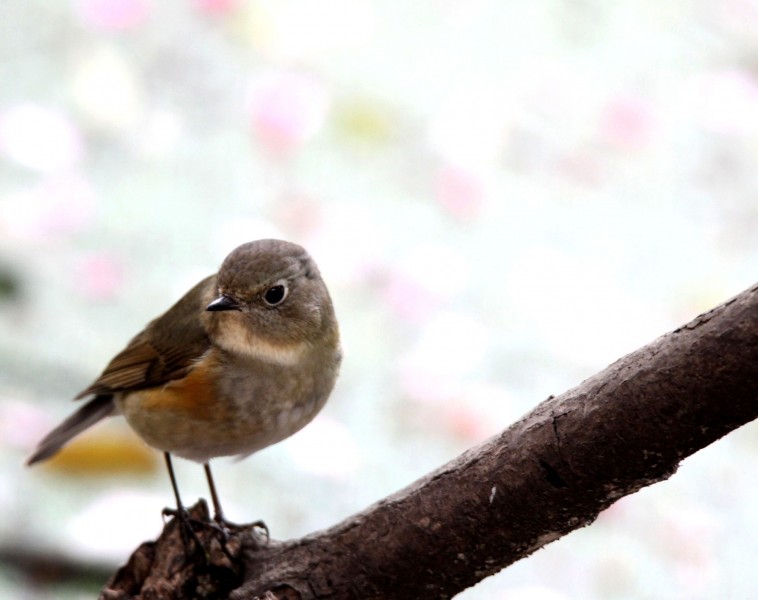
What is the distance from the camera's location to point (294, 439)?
4.70m

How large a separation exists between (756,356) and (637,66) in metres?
5.37

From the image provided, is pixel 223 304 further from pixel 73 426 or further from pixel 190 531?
pixel 73 426

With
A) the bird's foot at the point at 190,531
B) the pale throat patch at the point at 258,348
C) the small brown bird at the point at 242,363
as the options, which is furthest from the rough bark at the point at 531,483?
the pale throat patch at the point at 258,348

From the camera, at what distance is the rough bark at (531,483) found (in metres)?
1.72

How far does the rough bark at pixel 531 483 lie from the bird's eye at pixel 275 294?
70 centimetres

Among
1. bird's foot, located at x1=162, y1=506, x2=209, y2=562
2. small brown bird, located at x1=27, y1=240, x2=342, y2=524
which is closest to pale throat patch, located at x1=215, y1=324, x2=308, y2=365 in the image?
small brown bird, located at x1=27, y1=240, x2=342, y2=524

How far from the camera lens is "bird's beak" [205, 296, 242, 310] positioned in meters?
2.86

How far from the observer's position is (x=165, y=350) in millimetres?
3119

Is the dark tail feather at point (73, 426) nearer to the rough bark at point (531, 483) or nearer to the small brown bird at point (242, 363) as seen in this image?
the small brown bird at point (242, 363)

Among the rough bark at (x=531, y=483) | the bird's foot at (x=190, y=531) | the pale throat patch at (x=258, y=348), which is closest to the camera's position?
the rough bark at (x=531, y=483)

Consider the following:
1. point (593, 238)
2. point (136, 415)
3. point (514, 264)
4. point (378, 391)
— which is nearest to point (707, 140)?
point (593, 238)

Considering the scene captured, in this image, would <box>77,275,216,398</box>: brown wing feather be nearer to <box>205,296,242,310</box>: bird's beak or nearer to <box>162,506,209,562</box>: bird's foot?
<box>205,296,242,310</box>: bird's beak

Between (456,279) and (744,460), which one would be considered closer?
(744,460)

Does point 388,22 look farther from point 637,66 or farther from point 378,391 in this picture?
point 378,391
